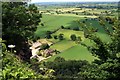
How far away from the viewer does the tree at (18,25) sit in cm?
1344

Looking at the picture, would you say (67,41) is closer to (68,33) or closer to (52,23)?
(68,33)

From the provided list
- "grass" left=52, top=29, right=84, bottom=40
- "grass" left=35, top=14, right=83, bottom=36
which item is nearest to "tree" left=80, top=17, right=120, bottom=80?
"grass" left=52, top=29, right=84, bottom=40

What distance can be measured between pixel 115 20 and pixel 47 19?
40.3 m

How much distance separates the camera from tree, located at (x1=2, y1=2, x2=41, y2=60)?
1344 cm

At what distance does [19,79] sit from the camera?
573 centimetres

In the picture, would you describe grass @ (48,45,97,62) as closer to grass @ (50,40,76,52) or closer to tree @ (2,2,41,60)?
grass @ (50,40,76,52)

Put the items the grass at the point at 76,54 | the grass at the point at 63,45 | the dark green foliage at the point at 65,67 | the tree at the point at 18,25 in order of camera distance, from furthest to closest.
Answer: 1. the grass at the point at 63,45
2. the grass at the point at 76,54
3. the tree at the point at 18,25
4. the dark green foliage at the point at 65,67

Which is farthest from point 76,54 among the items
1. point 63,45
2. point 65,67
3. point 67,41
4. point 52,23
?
Answer: point 52,23

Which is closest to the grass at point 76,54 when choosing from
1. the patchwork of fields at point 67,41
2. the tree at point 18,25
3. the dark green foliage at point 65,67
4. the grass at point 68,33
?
the patchwork of fields at point 67,41

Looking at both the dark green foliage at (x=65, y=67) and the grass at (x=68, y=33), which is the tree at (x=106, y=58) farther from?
the grass at (x=68, y=33)

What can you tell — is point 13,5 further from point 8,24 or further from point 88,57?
point 88,57

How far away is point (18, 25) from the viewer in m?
14.2

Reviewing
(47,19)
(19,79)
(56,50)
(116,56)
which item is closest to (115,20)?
(116,56)

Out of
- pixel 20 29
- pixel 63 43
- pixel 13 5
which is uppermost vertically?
pixel 13 5
